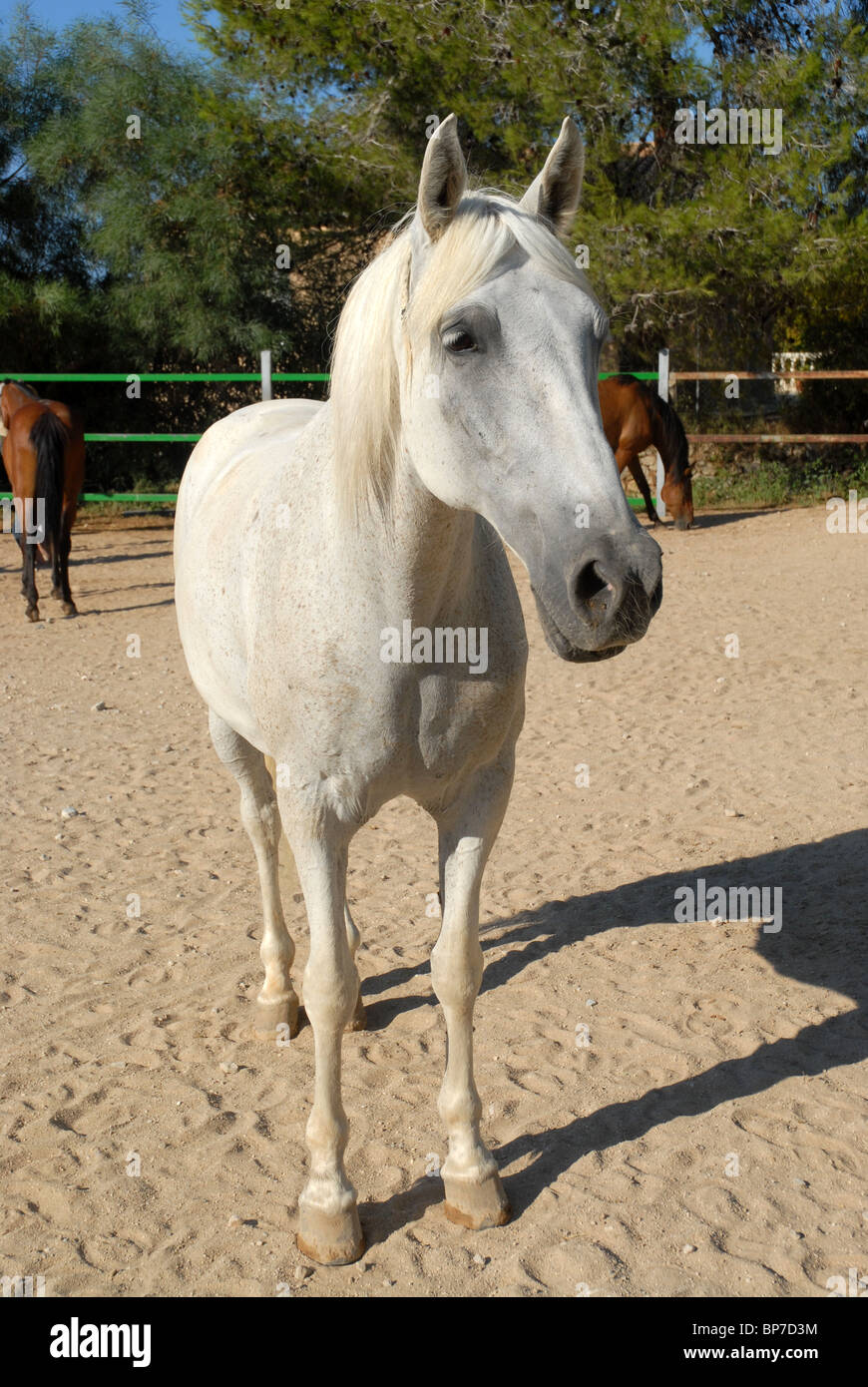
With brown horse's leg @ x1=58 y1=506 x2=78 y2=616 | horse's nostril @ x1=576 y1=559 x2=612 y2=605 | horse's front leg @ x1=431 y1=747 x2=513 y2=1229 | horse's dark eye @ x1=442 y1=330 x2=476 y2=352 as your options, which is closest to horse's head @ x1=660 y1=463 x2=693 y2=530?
brown horse's leg @ x1=58 y1=506 x2=78 y2=616

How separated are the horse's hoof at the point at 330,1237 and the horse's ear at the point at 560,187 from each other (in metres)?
2.11

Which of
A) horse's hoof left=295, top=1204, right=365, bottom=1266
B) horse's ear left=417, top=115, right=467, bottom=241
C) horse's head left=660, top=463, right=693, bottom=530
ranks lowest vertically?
horse's hoof left=295, top=1204, right=365, bottom=1266

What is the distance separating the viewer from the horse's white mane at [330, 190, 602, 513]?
1861mm

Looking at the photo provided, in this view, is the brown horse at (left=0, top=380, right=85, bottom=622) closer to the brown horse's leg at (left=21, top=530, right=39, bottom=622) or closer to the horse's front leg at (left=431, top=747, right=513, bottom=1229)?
the brown horse's leg at (left=21, top=530, right=39, bottom=622)

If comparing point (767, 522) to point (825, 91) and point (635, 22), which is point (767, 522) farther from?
point (635, 22)

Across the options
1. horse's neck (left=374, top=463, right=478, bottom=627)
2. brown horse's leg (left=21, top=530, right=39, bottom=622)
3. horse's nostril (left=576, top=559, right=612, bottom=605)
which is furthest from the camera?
brown horse's leg (left=21, top=530, right=39, bottom=622)

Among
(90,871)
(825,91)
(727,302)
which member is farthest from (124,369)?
(90,871)

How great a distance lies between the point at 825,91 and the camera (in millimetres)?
12898

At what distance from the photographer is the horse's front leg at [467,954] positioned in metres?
2.52

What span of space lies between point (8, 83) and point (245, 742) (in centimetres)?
1617

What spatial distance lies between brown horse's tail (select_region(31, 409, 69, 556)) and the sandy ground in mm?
3246

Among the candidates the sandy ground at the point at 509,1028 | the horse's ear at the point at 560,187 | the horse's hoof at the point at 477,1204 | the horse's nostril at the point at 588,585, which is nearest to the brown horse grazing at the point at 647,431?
the sandy ground at the point at 509,1028

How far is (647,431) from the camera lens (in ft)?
40.8

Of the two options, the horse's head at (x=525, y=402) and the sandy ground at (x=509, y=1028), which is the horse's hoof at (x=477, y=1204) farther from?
the horse's head at (x=525, y=402)
